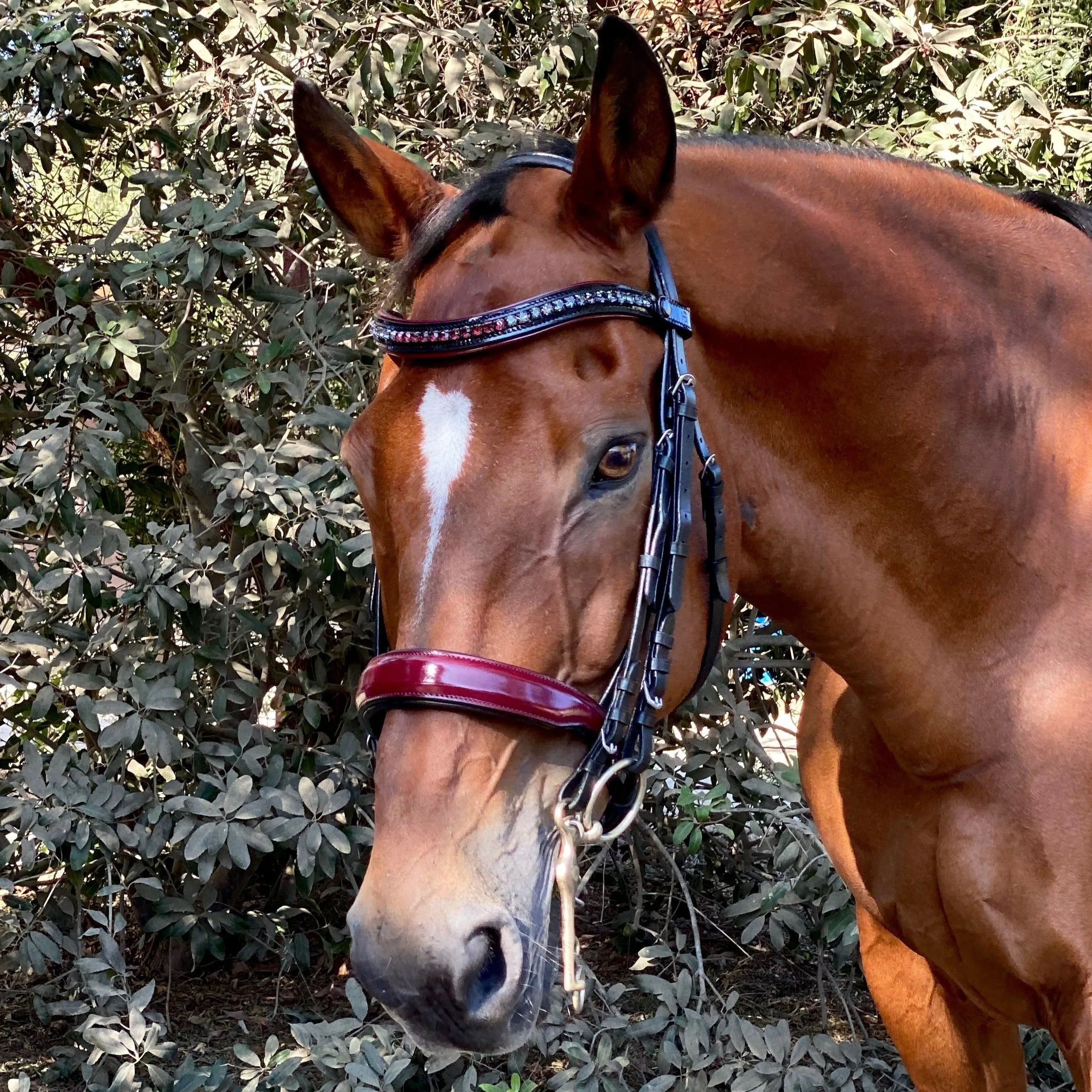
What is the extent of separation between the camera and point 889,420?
154 centimetres

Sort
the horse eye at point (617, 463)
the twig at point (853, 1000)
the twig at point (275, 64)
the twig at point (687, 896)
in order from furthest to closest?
the twig at point (853, 1000), the twig at point (275, 64), the twig at point (687, 896), the horse eye at point (617, 463)

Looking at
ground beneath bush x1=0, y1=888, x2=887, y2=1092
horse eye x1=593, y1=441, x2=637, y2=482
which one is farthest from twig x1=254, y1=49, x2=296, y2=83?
ground beneath bush x1=0, y1=888, x2=887, y2=1092

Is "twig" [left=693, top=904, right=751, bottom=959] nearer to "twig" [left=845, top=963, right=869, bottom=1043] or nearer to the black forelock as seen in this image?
"twig" [left=845, top=963, right=869, bottom=1043]

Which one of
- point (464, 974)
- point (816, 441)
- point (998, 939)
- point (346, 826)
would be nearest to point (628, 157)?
point (816, 441)

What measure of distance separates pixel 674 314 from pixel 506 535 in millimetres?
360

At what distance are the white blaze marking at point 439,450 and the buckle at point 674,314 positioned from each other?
27 cm

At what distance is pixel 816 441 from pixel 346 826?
1.85 m

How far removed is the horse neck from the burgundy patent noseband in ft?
0.34

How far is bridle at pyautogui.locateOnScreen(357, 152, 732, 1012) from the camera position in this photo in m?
1.18

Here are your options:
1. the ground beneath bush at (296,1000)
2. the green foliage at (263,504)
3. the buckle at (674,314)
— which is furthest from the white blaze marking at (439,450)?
the ground beneath bush at (296,1000)

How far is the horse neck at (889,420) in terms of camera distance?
1.48 m

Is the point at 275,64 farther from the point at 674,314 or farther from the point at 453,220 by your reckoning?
the point at 674,314

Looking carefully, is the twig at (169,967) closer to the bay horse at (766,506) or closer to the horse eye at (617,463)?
the bay horse at (766,506)

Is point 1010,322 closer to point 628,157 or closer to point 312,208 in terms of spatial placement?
point 628,157
